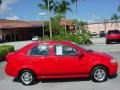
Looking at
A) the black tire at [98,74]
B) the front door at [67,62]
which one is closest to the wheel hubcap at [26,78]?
the front door at [67,62]

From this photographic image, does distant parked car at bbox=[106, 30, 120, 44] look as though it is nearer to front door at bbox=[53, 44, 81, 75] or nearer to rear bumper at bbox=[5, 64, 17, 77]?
front door at bbox=[53, 44, 81, 75]

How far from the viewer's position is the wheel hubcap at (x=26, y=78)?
1216cm

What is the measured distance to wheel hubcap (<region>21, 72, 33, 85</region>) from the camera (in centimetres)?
1216

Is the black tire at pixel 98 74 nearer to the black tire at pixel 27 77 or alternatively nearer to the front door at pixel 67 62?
the front door at pixel 67 62

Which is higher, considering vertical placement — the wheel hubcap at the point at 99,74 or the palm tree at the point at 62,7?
the palm tree at the point at 62,7

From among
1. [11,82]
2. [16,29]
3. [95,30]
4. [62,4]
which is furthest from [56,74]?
[95,30]

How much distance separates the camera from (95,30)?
384ft

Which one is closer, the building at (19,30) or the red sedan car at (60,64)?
the red sedan car at (60,64)

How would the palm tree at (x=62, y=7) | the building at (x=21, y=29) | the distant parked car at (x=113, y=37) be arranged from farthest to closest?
the building at (x=21, y=29) < the palm tree at (x=62, y=7) < the distant parked car at (x=113, y=37)

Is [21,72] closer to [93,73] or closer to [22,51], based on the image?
[22,51]

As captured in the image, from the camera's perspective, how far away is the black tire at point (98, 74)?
1204 cm

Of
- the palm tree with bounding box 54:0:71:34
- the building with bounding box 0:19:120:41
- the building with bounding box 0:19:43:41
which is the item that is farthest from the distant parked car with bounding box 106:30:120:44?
the building with bounding box 0:19:43:41

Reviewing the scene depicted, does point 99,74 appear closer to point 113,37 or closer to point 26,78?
point 26,78

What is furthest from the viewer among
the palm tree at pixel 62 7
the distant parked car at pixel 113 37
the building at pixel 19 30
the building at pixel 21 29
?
the building at pixel 19 30
